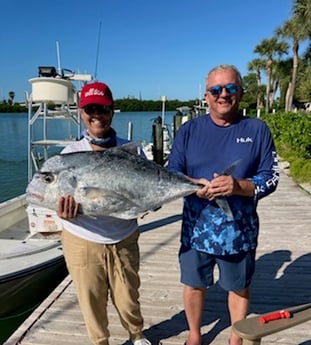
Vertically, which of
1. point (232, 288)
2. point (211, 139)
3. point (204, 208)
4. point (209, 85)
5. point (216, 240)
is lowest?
point (232, 288)

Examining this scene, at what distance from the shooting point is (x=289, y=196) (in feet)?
26.0

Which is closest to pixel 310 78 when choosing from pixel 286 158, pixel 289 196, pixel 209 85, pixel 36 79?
pixel 286 158

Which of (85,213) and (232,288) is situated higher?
(85,213)

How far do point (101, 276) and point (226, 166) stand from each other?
100cm

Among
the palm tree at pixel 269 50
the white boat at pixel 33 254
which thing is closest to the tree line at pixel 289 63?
the palm tree at pixel 269 50

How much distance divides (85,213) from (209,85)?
39.2 inches

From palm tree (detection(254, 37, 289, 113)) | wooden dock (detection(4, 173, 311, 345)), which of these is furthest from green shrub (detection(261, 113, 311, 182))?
palm tree (detection(254, 37, 289, 113))

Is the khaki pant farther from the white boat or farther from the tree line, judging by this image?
the tree line

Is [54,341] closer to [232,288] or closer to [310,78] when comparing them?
[232,288]

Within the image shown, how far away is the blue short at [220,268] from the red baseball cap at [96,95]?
1.04 m

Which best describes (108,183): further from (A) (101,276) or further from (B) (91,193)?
(A) (101,276)

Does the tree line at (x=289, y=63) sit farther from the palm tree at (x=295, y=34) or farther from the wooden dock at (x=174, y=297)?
the wooden dock at (x=174, y=297)

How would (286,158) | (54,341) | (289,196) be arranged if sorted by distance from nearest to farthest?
(54,341)
(289,196)
(286,158)

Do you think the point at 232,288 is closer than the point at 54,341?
Yes
